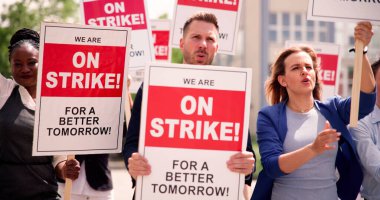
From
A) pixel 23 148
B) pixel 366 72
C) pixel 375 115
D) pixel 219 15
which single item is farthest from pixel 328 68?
pixel 23 148

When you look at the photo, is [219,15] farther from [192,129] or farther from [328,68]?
[192,129]

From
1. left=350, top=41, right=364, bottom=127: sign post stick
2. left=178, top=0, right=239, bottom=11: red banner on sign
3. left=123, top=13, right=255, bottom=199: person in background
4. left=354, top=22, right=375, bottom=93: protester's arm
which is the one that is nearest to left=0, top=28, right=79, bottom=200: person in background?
left=123, top=13, right=255, bottom=199: person in background

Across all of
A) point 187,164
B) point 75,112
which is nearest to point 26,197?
point 75,112

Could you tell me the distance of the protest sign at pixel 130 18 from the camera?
5.84 m

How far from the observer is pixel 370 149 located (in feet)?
12.6

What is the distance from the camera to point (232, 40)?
20.6ft

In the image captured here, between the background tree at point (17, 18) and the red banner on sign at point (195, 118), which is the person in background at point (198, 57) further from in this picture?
the background tree at point (17, 18)

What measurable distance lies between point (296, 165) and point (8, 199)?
171 centimetres

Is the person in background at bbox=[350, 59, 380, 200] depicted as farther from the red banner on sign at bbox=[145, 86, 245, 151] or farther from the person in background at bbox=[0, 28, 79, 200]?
the person in background at bbox=[0, 28, 79, 200]

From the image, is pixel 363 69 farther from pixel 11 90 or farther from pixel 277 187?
pixel 11 90

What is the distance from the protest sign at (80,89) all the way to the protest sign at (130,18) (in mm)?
1979

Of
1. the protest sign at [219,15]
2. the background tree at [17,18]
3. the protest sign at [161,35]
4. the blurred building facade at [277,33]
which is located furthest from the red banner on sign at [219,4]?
the blurred building facade at [277,33]

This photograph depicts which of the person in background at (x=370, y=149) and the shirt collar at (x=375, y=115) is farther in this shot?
the shirt collar at (x=375, y=115)

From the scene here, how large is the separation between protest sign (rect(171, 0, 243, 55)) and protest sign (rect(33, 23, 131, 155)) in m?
2.41
